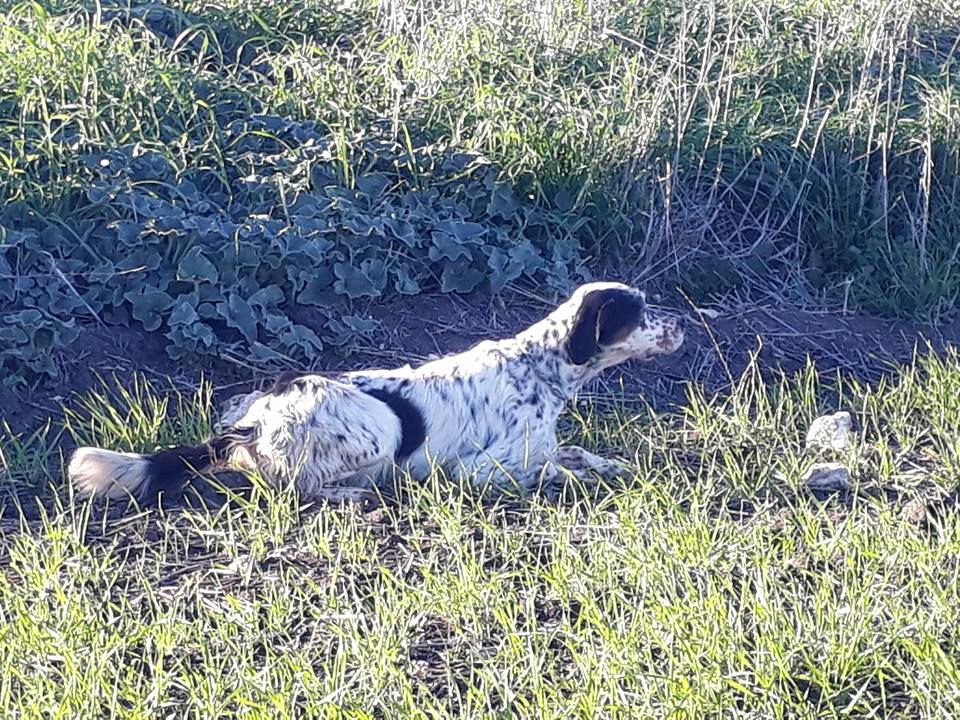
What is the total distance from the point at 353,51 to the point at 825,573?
4.16 meters

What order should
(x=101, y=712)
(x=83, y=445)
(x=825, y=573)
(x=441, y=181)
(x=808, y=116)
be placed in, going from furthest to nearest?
(x=808, y=116) < (x=441, y=181) < (x=83, y=445) < (x=825, y=573) < (x=101, y=712)

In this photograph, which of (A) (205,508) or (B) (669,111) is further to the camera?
(B) (669,111)

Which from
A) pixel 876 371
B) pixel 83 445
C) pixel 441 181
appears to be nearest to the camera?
pixel 83 445

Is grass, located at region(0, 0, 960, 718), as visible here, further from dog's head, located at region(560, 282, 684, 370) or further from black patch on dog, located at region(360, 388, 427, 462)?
dog's head, located at region(560, 282, 684, 370)

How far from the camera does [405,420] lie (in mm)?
4863

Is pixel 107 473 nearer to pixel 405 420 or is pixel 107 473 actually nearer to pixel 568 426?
pixel 405 420

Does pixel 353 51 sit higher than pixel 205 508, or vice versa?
pixel 353 51

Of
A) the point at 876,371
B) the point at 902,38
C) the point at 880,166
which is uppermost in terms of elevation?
the point at 902,38

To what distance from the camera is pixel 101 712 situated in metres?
3.35

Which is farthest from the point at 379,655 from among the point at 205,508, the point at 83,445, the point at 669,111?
the point at 669,111

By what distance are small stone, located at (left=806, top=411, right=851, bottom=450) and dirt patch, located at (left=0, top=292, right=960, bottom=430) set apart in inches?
22.9

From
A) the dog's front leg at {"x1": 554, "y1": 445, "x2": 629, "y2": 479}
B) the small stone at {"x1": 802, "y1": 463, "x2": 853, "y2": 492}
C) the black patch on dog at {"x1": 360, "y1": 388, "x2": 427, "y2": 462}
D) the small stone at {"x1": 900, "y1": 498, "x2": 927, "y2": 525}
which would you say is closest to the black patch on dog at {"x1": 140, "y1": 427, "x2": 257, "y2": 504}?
the black patch on dog at {"x1": 360, "y1": 388, "x2": 427, "y2": 462}

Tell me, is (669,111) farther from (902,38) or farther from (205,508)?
(205,508)

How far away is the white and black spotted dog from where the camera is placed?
461 centimetres
